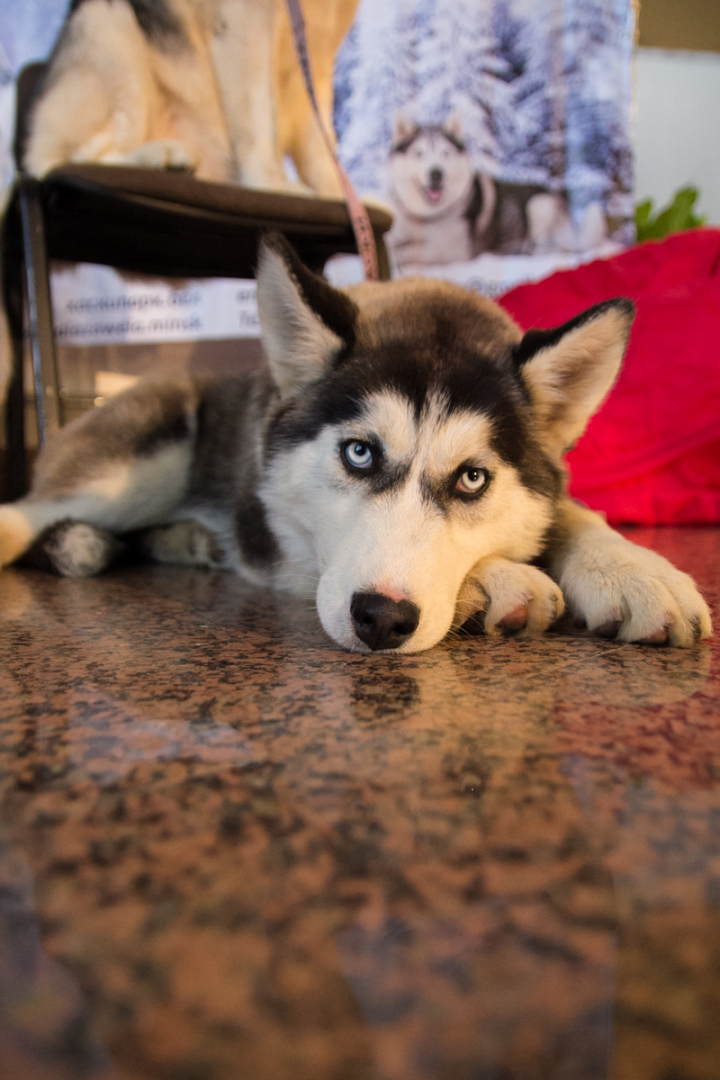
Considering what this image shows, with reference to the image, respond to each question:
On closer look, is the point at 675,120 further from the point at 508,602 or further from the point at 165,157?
the point at 508,602

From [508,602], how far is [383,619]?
309 millimetres

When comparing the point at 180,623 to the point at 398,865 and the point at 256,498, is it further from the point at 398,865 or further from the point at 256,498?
the point at 398,865

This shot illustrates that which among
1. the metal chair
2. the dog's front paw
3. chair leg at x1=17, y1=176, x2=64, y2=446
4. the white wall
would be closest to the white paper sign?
the metal chair

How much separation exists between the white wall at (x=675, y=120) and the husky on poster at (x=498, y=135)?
79.4 inches

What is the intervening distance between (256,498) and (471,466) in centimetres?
79

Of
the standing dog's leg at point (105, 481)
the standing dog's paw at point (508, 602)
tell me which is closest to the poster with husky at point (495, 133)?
the standing dog's leg at point (105, 481)

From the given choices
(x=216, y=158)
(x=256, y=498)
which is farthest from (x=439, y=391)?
(x=216, y=158)

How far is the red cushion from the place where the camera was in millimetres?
3186

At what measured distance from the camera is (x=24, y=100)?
4.52 metres

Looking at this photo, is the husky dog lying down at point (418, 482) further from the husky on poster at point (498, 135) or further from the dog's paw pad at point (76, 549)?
the husky on poster at point (498, 135)

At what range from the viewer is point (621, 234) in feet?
19.6

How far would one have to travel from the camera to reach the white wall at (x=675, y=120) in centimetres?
762

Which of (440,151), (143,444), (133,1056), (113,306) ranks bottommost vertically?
(133,1056)

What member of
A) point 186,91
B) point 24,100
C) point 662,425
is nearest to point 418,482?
point 662,425
